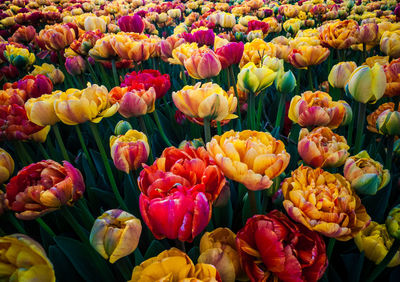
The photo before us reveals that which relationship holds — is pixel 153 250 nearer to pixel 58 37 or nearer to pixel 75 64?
pixel 75 64

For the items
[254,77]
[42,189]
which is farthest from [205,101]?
[42,189]

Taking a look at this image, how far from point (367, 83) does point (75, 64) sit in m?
1.48

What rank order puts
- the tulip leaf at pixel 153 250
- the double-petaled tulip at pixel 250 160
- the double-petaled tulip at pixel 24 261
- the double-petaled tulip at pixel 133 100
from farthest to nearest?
the double-petaled tulip at pixel 133 100
the tulip leaf at pixel 153 250
the double-petaled tulip at pixel 250 160
the double-petaled tulip at pixel 24 261

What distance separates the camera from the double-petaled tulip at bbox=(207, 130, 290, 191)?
0.52 meters

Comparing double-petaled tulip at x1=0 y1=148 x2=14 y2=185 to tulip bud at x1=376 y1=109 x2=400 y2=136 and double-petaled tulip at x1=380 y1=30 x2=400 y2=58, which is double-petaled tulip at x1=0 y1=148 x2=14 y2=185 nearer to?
tulip bud at x1=376 y1=109 x2=400 y2=136

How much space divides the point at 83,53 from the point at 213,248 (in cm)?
147

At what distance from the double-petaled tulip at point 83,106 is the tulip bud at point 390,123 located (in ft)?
2.66

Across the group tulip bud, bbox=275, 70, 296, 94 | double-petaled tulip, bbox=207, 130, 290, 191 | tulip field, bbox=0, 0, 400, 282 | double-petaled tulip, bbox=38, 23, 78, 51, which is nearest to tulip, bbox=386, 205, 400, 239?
tulip field, bbox=0, 0, 400, 282

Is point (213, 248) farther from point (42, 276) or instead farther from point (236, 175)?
point (42, 276)

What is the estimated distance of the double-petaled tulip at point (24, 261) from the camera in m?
0.42

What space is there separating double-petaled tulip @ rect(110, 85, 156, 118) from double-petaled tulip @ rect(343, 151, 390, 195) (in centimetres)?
63

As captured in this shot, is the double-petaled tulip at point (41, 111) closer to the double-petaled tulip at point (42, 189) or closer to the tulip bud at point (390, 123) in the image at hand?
the double-petaled tulip at point (42, 189)

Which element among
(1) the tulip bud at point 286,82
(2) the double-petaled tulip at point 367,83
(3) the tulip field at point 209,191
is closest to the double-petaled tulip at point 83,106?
(3) the tulip field at point 209,191

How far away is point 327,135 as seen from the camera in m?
0.75
